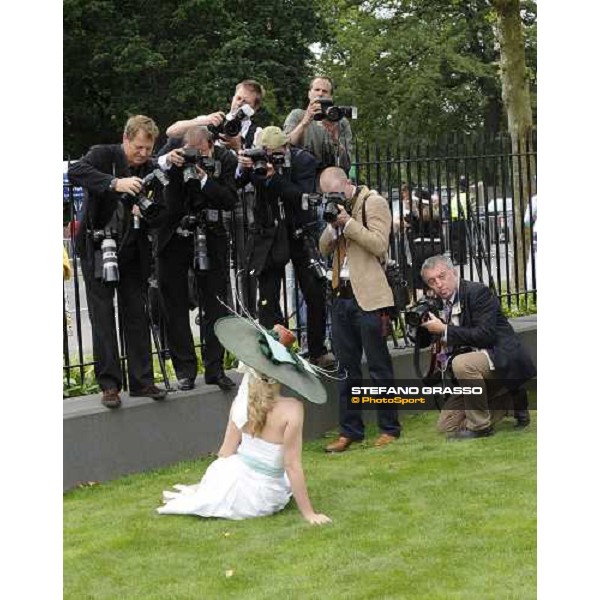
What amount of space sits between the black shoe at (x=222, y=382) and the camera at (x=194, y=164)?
125 cm

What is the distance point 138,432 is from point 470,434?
201 centimetres

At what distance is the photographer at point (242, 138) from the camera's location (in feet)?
25.3

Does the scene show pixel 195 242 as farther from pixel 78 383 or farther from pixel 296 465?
pixel 296 465

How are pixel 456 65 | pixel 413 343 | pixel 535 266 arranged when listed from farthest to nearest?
pixel 456 65, pixel 535 266, pixel 413 343

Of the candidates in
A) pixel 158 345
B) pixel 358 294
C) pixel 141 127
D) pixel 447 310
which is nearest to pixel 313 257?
pixel 358 294

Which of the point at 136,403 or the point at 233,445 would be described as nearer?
the point at 233,445

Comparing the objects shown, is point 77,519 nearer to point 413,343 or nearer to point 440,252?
point 413,343

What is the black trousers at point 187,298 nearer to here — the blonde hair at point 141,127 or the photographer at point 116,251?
the photographer at point 116,251

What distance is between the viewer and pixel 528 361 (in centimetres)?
807

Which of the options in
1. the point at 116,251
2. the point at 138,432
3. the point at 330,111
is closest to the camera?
the point at 116,251

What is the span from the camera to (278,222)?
8.05m

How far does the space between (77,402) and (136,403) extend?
0.33m

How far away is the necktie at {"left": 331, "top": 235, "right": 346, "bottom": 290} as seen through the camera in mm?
7828
